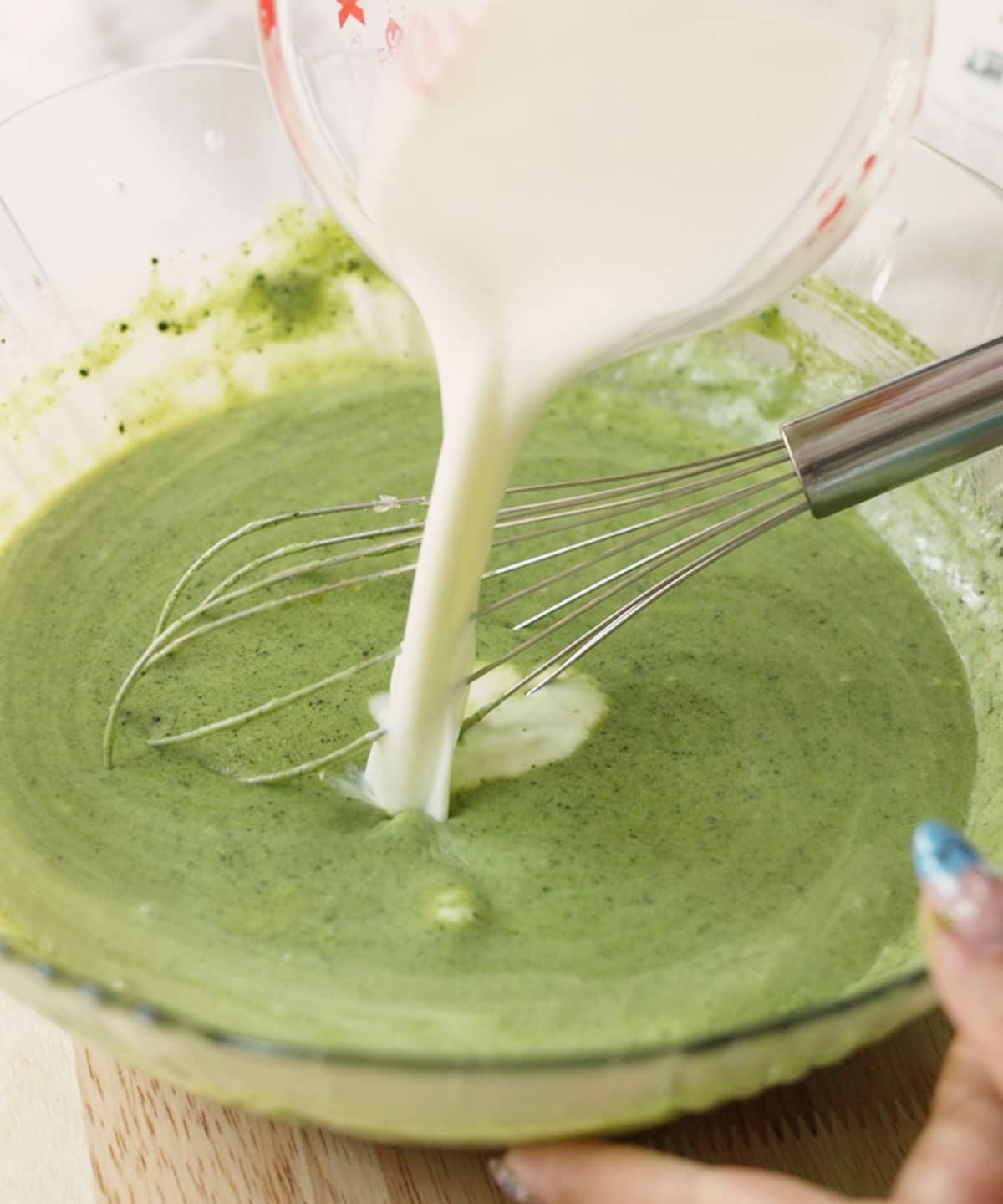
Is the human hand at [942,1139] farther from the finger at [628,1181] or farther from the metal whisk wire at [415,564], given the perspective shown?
the metal whisk wire at [415,564]

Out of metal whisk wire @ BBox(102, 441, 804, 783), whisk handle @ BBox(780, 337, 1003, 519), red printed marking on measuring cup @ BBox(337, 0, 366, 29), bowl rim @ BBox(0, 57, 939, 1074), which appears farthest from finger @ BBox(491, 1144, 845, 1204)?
red printed marking on measuring cup @ BBox(337, 0, 366, 29)

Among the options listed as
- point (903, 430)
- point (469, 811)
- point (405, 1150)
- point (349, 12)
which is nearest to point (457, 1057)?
point (405, 1150)

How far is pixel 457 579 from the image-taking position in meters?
1.11

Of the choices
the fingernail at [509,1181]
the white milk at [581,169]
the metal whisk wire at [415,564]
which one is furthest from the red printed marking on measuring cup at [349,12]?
the fingernail at [509,1181]

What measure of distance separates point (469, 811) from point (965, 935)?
0.51 metres

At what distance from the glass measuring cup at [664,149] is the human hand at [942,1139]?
17.5 inches

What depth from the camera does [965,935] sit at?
738mm

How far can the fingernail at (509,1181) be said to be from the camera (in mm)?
884

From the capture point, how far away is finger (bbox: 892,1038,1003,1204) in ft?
2.58

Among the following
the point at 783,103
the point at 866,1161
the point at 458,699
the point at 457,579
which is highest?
the point at 783,103

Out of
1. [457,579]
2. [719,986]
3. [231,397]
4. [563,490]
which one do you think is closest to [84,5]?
[231,397]

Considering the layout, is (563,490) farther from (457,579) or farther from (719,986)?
(719,986)

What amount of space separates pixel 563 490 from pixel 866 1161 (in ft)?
2.48

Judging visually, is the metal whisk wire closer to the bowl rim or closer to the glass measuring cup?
the glass measuring cup
